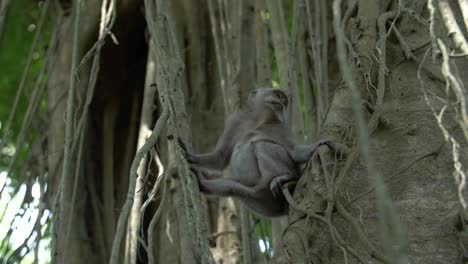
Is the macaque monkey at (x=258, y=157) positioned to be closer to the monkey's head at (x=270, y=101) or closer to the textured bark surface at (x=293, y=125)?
the monkey's head at (x=270, y=101)

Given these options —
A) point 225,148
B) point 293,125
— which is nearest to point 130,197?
point 225,148

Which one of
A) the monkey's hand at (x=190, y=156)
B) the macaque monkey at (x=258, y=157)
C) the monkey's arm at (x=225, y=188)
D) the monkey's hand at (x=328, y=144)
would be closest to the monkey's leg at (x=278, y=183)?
the macaque monkey at (x=258, y=157)

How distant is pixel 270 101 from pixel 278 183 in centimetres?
68

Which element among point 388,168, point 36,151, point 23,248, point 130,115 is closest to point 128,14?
point 130,115

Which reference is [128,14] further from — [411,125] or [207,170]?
[411,125]

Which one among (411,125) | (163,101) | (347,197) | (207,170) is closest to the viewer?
(163,101)

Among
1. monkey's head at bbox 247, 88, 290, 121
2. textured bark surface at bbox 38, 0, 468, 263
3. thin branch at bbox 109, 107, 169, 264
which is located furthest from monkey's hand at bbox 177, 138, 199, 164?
monkey's head at bbox 247, 88, 290, 121

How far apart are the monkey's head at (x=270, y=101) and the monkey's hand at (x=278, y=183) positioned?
0.65 meters

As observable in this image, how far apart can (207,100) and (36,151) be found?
3.97 feet

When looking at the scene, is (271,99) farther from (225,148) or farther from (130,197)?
(130,197)

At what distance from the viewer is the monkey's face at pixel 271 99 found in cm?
382

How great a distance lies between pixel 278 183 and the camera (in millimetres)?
3277

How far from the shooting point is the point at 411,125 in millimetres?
2779

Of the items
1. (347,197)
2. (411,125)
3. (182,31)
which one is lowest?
(347,197)
